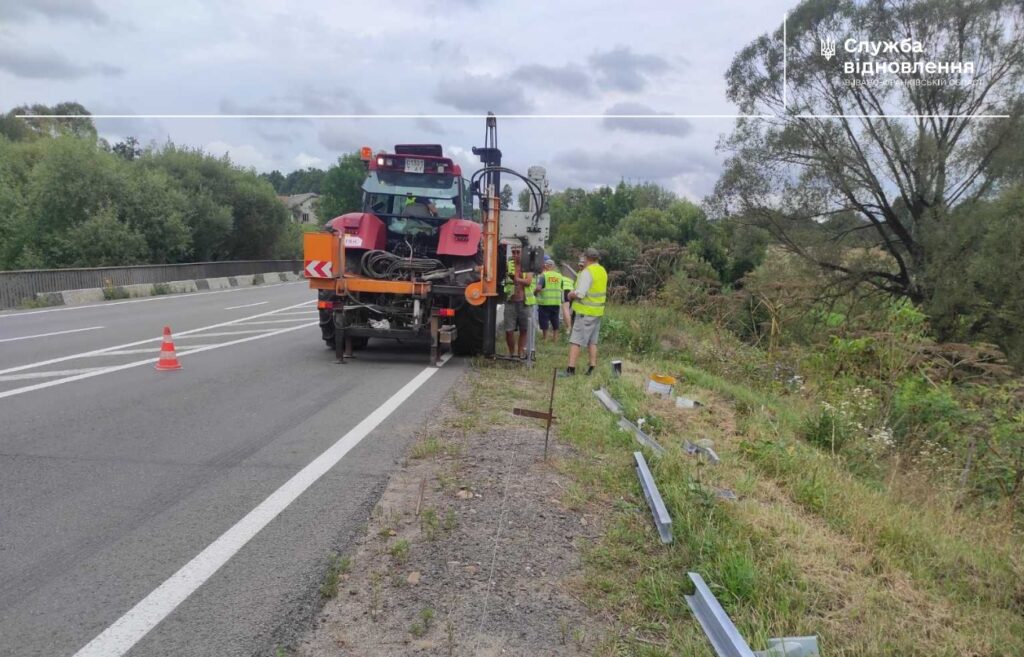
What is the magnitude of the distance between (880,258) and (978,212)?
4477mm

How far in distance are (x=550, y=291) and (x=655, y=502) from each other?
374 inches

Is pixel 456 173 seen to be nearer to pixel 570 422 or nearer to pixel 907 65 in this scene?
pixel 570 422

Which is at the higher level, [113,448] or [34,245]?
[34,245]

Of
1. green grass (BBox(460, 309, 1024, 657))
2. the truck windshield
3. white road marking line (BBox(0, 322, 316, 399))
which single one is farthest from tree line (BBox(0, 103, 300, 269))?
green grass (BBox(460, 309, 1024, 657))

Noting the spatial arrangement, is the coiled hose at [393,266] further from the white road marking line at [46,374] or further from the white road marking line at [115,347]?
the white road marking line at [115,347]

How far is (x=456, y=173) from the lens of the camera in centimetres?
1160

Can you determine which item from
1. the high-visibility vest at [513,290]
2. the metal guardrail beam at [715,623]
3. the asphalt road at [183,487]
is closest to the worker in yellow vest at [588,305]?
the high-visibility vest at [513,290]

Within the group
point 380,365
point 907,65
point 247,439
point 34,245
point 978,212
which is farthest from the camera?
point 34,245

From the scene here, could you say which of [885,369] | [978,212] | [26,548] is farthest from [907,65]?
[26,548]

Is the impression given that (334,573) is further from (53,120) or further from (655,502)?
(53,120)

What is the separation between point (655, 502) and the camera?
4.59 meters

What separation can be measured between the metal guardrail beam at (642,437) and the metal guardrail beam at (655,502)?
354 millimetres

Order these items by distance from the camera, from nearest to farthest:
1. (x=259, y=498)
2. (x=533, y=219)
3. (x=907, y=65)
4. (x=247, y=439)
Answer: (x=259, y=498) < (x=247, y=439) < (x=533, y=219) < (x=907, y=65)

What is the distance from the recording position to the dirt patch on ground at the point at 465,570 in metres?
3.26
